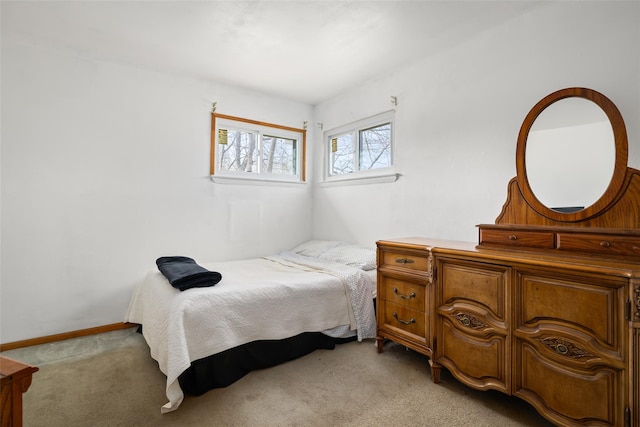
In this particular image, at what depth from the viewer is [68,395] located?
72.1 inches

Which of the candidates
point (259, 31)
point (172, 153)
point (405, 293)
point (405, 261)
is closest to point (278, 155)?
point (172, 153)

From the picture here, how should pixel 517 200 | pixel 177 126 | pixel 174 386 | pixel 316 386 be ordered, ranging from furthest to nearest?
Answer: pixel 177 126, pixel 517 200, pixel 316 386, pixel 174 386

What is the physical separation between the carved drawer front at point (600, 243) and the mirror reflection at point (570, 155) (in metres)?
0.28

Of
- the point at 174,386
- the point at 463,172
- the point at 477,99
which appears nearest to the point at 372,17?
the point at 477,99

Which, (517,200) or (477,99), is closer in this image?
(517,200)

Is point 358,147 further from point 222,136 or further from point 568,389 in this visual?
point 568,389

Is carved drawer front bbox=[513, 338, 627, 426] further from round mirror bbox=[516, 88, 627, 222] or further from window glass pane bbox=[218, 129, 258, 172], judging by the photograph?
window glass pane bbox=[218, 129, 258, 172]

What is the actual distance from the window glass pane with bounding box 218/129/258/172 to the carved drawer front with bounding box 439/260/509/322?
2.55 meters

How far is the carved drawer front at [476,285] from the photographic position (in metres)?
1.67

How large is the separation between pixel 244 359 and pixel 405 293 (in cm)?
118

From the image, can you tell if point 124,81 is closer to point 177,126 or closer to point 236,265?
point 177,126

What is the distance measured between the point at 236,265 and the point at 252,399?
149 centimetres

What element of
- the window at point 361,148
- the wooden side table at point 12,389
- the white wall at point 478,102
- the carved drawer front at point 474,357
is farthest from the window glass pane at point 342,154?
the wooden side table at point 12,389

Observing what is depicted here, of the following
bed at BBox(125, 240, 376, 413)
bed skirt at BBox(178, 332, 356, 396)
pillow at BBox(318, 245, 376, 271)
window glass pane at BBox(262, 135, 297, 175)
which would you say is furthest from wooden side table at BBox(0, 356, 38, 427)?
window glass pane at BBox(262, 135, 297, 175)
